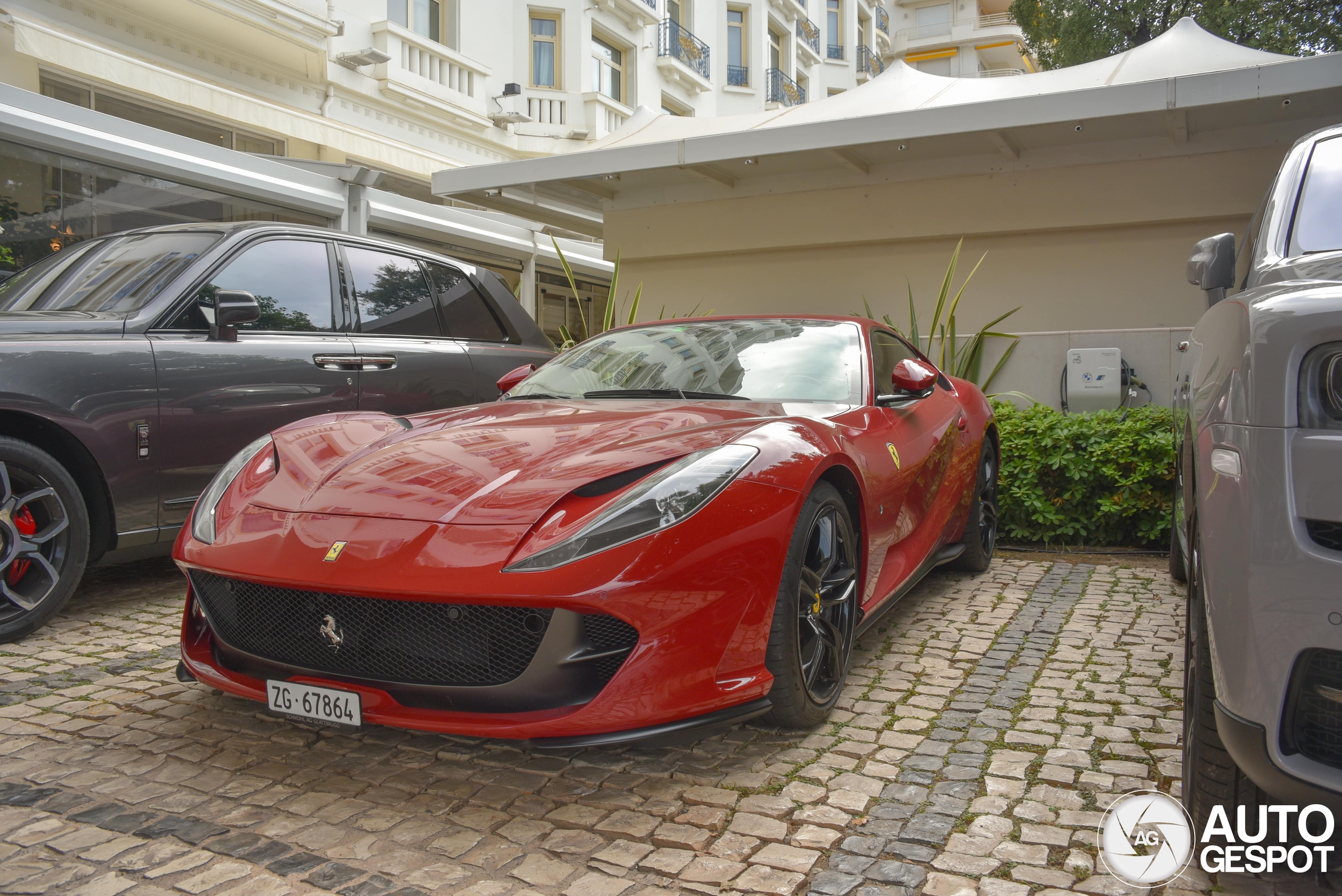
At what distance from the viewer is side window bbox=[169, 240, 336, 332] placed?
4.49 meters

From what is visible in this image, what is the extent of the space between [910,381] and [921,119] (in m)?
4.44

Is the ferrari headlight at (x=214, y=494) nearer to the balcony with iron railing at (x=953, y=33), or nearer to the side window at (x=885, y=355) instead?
the side window at (x=885, y=355)

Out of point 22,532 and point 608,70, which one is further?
point 608,70

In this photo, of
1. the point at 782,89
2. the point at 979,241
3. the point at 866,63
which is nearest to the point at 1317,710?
the point at 979,241

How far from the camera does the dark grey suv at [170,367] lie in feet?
12.5

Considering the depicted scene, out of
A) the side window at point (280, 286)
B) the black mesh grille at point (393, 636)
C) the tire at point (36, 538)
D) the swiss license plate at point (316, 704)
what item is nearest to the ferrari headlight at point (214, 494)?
the black mesh grille at point (393, 636)

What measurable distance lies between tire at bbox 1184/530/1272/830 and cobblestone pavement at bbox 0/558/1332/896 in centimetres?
20

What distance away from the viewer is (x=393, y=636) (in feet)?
7.94

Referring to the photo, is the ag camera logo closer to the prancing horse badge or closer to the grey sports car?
the grey sports car

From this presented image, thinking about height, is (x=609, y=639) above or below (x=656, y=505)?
below

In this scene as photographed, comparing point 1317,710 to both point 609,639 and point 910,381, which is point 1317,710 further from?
point 910,381

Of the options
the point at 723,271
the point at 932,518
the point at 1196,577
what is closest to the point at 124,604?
the point at 932,518

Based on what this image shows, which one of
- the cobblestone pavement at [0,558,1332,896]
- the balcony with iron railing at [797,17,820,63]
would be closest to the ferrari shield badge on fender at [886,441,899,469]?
the cobblestone pavement at [0,558,1332,896]

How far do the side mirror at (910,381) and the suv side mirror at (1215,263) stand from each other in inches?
39.0
